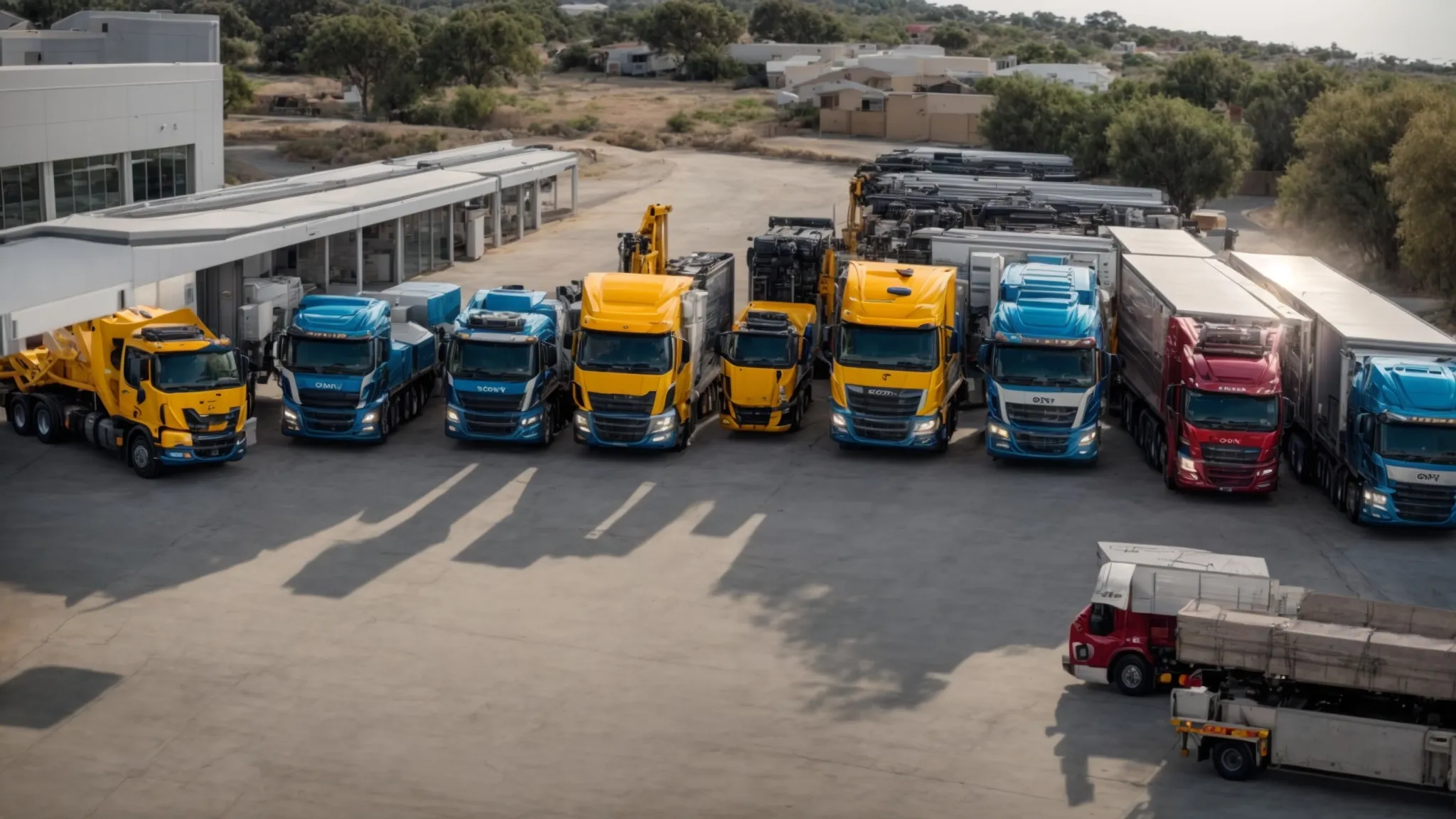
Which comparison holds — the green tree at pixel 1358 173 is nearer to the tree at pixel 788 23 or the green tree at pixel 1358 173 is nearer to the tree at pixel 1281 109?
the tree at pixel 1281 109

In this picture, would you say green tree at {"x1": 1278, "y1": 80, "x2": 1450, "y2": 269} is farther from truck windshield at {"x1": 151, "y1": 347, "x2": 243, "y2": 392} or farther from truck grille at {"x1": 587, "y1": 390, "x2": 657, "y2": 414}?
truck windshield at {"x1": 151, "y1": 347, "x2": 243, "y2": 392}

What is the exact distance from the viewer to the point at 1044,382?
2977 cm

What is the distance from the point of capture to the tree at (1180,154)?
65.8 m

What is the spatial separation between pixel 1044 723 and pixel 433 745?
711cm

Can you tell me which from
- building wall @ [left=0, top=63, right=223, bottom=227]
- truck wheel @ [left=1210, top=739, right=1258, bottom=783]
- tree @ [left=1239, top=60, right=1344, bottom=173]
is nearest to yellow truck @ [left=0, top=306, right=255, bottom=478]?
building wall @ [left=0, top=63, right=223, bottom=227]

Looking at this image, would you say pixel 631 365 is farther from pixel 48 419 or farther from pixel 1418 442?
pixel 1418 442

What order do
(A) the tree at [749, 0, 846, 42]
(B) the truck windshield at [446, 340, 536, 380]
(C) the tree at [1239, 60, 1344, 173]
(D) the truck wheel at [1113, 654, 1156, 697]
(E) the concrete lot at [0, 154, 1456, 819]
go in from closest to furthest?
(E) the concrete lot at [0, 154, 1456, 819] → (D) the truck wheel at [1113, 654, 1156, 697] → (B) the truck windshield at [446, 340, 536, 380] → (C) the tree at [1239, 60, 1344, 173] → (A) the tree at [749, 0, 846, 42]

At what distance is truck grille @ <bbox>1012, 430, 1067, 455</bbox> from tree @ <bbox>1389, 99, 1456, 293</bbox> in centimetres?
1978

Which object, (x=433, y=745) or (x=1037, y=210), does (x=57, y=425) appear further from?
(x=1037, y=210)

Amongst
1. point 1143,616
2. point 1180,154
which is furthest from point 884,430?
point 1180,154

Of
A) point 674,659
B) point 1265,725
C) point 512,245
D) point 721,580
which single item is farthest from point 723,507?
point 512,245

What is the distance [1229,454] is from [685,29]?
121 m

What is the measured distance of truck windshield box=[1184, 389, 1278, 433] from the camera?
28.2m

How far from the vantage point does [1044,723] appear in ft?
64.2
